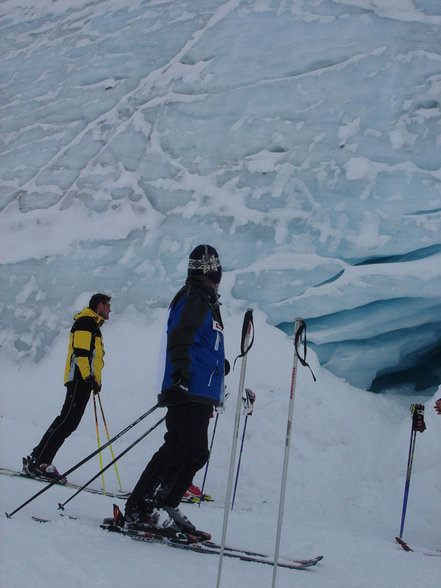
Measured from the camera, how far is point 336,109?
24.3ft

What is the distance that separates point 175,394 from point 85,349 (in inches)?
75.4

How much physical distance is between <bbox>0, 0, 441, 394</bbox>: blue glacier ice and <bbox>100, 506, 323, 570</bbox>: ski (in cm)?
418

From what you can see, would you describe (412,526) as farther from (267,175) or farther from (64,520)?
(267,175)

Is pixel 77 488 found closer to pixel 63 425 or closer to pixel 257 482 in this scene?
pixel 63 425

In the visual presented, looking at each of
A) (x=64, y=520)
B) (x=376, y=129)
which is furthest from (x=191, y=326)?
(x=376, y=129)

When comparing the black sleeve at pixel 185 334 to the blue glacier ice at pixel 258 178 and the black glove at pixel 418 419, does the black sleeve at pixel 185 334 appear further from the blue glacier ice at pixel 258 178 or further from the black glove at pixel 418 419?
the blue glacier ice at pixel 258 178

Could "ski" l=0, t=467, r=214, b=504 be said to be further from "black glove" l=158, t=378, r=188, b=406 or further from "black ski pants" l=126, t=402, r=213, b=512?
"black glove" l=158, t=378, r=188, b=406

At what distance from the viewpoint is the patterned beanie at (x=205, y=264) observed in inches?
123

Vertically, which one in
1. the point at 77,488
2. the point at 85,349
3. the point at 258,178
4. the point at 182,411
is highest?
the point at 258,178

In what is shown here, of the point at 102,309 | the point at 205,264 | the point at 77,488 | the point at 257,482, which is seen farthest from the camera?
the point at 257,482

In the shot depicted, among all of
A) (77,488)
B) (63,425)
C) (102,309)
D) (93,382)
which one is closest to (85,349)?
(93,382)

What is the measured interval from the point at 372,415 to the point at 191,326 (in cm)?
397

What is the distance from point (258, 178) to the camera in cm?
738

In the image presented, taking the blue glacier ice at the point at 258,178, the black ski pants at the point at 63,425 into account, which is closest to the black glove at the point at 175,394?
the black ski pants at the point at 63,425
